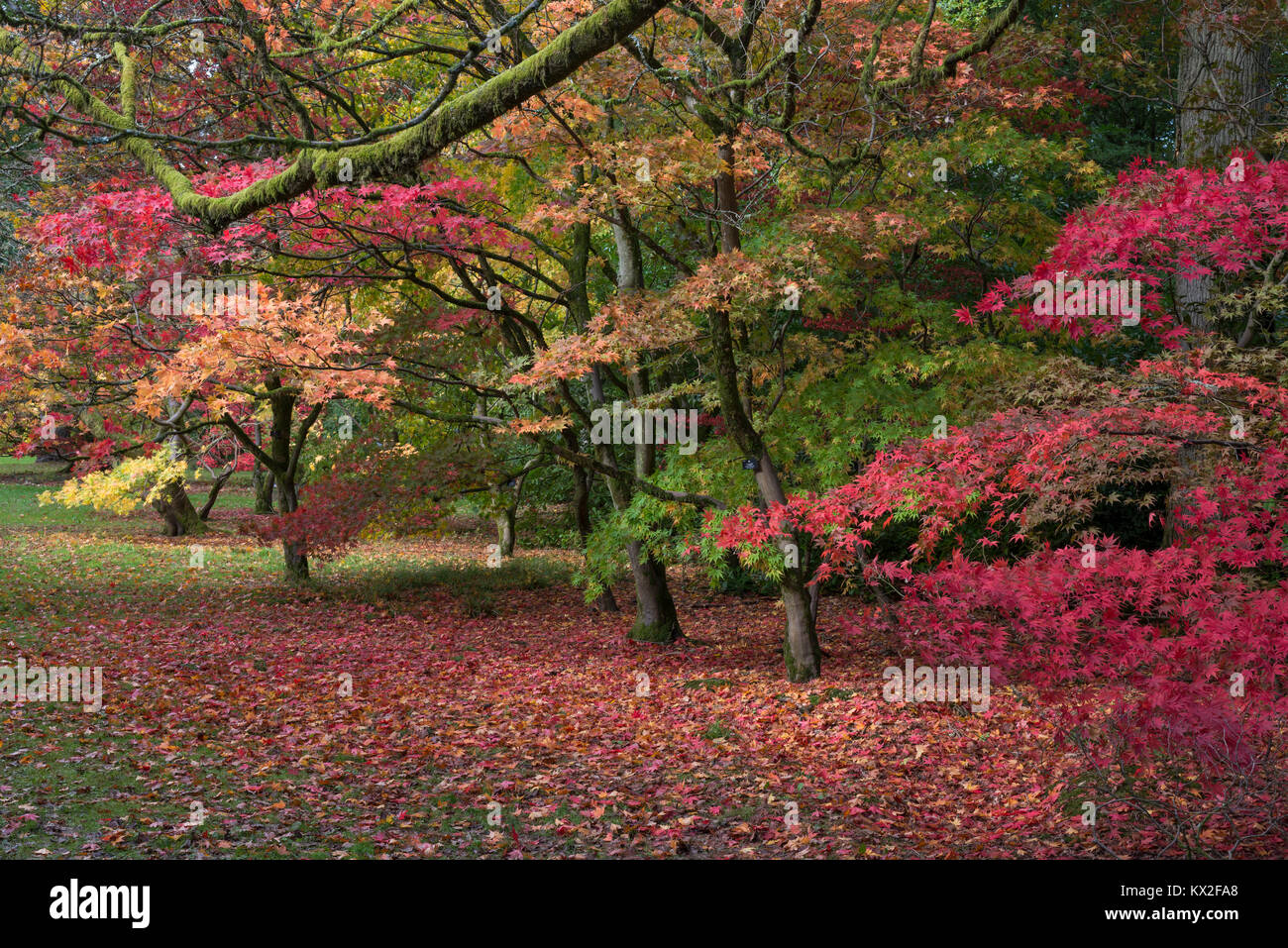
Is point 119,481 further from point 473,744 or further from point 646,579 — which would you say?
point 473,744

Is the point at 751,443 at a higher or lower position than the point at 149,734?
higher

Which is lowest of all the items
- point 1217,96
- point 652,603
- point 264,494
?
point 652,603

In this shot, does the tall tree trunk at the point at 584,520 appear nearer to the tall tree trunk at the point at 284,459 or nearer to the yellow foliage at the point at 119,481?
the tall tree trunk at the point at 284,459

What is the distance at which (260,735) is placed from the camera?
7.79 metres

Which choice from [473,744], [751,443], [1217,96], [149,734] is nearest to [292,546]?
[149,734]

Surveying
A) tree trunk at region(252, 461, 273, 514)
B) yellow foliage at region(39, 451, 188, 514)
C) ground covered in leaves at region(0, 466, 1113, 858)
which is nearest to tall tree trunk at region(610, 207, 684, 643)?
ground covered in leaves at region(0, 466, 1113, 858)

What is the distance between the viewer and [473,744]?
808 centimetres

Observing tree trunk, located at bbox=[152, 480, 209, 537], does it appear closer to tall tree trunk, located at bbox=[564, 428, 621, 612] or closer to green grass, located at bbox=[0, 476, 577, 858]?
green grass, located at bbox=[0, 476, 577, 858]

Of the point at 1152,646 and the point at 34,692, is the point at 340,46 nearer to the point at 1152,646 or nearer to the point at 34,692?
the point at 1152,646

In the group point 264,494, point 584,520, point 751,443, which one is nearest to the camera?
point 751,443

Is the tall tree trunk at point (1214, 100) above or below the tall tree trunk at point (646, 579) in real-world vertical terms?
above

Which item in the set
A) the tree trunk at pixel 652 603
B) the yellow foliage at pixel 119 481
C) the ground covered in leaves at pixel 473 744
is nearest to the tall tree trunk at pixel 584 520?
the ground covered in leaves at pixel 473 744

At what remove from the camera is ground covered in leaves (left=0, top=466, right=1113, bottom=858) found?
5.81 metres

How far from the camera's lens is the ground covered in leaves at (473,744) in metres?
5.81
